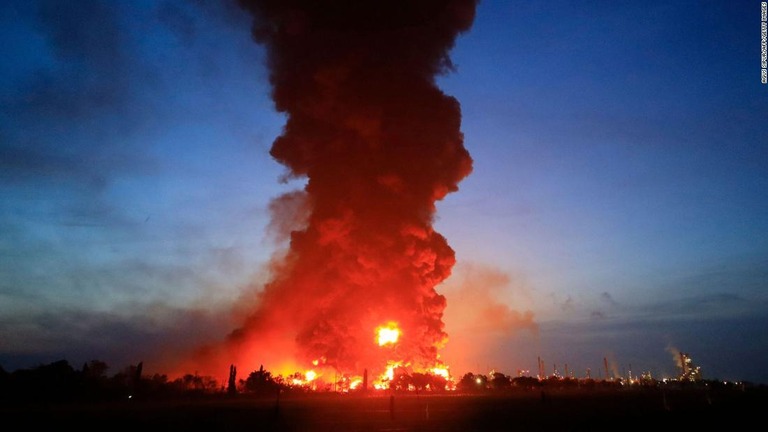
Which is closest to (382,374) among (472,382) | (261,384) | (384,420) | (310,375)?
(310,375)

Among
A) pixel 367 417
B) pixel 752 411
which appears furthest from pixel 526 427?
pixel 752 411

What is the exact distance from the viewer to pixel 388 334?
74.7 meters

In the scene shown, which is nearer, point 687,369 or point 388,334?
point 388,334

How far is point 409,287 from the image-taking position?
236ft

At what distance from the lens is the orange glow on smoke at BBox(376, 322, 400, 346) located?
7419cm

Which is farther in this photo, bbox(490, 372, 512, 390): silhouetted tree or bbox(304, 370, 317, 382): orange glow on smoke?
bbox(490, 372, 512, 390): silhouetted tree

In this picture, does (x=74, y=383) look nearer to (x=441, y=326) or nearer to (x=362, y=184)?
(x=362, y=184)

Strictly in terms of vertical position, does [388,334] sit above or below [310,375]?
above

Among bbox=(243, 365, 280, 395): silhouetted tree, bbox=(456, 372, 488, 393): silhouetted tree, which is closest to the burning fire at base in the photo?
bbox=(243, 365, 280, 395): silhouetted tree

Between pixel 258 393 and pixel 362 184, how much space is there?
3086cm

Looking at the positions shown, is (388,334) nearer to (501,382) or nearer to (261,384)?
(261,384)

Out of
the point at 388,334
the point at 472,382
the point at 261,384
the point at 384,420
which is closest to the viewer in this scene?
the point at 384,420

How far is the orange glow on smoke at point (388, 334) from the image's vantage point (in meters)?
74.2

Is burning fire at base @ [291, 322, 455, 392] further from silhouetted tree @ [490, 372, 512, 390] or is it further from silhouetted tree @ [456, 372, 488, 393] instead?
silhouetted tree @ [490, 372, 512, 390]
